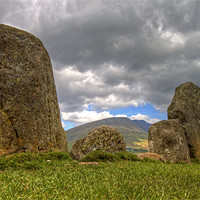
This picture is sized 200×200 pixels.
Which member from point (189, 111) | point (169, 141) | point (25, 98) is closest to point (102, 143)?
point (25, 98)

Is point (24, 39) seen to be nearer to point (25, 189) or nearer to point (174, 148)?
point (25, 189)

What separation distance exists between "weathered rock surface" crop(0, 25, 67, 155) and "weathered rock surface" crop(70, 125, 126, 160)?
2.55 metres

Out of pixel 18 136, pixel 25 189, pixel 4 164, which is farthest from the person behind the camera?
pixel 18 136

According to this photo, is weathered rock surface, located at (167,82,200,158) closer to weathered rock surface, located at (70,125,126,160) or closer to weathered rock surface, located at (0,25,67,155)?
weathered rock surface, located at (70,125,126,160)

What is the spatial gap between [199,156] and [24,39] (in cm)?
2595

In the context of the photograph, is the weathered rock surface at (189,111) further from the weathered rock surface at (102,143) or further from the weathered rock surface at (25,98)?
the weathered rock surface at (25,98)

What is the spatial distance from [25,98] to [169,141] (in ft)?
59.6

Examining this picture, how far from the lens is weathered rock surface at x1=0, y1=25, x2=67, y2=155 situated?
13.5 meters

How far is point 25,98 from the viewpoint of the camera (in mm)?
14242

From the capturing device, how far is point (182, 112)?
1076 inches

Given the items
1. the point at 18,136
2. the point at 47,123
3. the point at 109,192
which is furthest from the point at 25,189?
the point at 47,123

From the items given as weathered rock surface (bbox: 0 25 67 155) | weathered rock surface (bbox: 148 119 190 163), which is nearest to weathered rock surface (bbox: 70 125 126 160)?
weathered rock surface (bbox: 0 25 67 155)

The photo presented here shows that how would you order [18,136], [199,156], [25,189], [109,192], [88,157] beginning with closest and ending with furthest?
[109,192], [25,189], [18,136], [88,157], [199,156]

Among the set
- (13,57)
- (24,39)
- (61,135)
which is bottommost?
(61,135)
